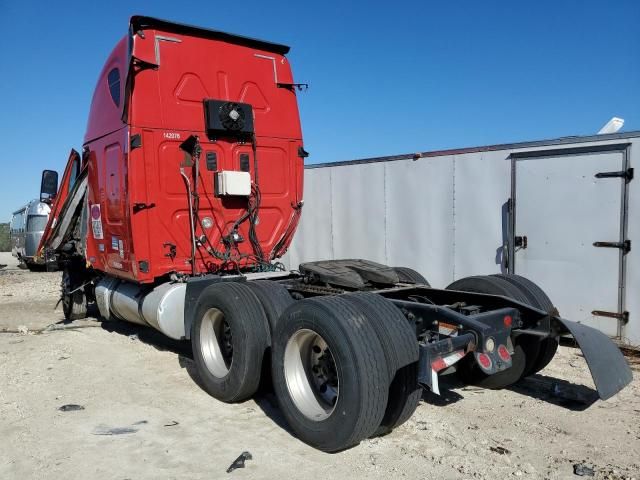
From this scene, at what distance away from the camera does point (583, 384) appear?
521 centimetres

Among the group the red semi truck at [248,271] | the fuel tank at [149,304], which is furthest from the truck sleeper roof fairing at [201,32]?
the fuel tank at [149,304]

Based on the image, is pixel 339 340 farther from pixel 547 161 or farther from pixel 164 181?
pixel 547 161

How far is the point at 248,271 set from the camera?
6.48 meters

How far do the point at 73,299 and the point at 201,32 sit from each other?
16.0 feet

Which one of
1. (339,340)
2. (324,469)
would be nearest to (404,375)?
(339,340)

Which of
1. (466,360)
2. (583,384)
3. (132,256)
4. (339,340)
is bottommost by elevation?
(583,384)

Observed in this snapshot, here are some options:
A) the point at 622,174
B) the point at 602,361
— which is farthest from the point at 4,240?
the point at 602,361

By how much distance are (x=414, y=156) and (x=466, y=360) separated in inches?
179

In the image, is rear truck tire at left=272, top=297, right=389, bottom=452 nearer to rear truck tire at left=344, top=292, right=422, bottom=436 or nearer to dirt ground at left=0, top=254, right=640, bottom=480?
rear truck tire at left=344, top=292, right=422, bottom=436

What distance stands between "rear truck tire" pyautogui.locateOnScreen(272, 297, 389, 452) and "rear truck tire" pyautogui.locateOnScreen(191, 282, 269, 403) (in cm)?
51

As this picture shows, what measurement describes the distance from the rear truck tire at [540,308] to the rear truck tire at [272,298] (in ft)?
6.60

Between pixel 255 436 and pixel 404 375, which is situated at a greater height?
pixel 404 375

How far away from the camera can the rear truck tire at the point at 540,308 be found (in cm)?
455

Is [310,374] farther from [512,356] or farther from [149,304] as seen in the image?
[149,304]
